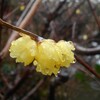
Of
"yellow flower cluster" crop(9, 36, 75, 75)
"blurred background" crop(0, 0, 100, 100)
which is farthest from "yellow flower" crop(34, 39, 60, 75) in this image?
"blurred background" crop(0, 0, 100, 100)

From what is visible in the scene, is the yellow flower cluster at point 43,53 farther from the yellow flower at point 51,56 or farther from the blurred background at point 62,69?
the blurred background at point 62,69

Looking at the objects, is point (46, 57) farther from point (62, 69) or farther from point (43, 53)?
point (62, 69)

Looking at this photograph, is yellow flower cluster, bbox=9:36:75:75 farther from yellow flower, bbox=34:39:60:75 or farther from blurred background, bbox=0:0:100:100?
blurred background, bbox=0:0:100:100

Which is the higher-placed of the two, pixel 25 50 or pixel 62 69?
pixel 25 50

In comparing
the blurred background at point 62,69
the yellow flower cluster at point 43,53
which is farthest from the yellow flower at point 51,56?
the blurred background at point 62,69

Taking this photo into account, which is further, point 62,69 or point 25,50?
point 62,69

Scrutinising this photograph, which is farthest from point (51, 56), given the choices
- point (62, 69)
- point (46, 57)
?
point (62, 69)

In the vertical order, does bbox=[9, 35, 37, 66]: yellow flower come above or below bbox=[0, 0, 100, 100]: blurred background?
above
